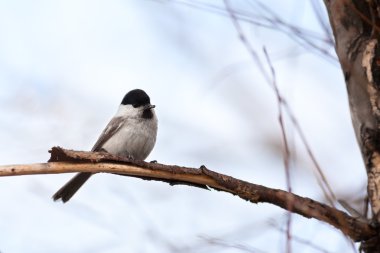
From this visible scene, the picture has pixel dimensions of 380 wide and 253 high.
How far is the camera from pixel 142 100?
21.3 feet

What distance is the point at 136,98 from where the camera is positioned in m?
6.56

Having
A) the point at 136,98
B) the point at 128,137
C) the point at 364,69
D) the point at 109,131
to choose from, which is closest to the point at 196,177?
the point at 364,69

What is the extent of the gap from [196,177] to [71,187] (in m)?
3.33

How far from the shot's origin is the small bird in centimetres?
593

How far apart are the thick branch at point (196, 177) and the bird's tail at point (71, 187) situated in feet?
9.14

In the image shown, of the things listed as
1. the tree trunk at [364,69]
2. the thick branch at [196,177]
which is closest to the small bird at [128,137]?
the thick branch at [196,177]

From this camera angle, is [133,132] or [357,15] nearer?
[357,15]

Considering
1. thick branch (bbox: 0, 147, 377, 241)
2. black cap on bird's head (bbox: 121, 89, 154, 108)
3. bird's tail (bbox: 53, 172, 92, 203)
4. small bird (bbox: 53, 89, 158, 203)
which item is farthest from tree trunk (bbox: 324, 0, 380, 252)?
black cap on bird's head (bbox: 121, 89, 154, 108)

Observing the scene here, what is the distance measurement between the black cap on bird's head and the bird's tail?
957 millimetres

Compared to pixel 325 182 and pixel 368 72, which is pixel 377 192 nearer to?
pixel 368 72

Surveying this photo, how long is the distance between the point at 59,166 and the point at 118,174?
0.45 meters

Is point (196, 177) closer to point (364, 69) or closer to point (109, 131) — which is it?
point (364, 69)

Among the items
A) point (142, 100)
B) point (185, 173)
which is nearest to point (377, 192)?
point (185, 173)

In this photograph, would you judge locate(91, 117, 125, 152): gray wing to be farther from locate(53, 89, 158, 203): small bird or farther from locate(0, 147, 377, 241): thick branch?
locate(0, 147, 377, 241): thick branch
